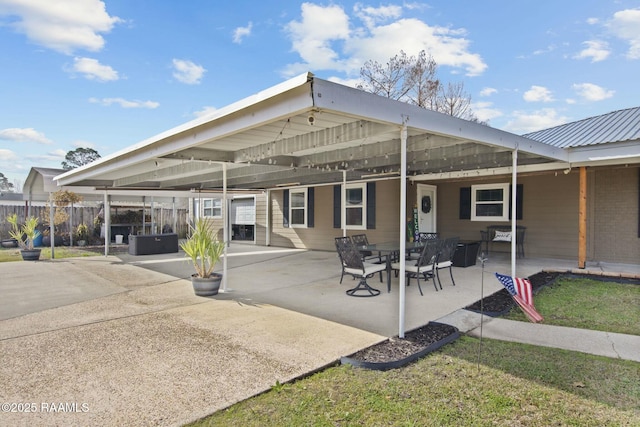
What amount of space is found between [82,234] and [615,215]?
18.2m

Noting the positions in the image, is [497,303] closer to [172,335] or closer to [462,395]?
[462,395]

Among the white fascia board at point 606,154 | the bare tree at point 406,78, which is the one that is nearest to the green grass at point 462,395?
the white fascia board at point 606,154

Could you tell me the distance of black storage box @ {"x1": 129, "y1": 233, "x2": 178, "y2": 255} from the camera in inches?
461

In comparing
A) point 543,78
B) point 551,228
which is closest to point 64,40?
point 551,228

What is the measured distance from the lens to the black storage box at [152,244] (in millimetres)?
11719

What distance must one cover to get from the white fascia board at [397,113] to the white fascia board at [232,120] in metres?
0.20

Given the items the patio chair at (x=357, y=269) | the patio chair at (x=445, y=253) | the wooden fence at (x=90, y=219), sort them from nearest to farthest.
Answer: the patio chair at (x=357, y=269) < the patio chair at (x=445, y=253) < the wooden fence at (x=90, y=219)

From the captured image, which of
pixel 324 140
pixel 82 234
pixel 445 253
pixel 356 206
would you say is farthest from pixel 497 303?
pixel 82 234

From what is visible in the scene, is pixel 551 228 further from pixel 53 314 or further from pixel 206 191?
pixel 206 191

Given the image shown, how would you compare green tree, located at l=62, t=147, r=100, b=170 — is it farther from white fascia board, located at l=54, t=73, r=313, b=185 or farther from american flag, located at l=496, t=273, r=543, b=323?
american flag, located at l=496, t=273, r=543, b=323

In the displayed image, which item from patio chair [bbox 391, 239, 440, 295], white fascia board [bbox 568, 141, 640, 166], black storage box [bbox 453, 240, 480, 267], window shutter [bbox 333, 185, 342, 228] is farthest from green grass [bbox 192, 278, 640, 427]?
window shutter [bbox 333, 185, 342, 228]

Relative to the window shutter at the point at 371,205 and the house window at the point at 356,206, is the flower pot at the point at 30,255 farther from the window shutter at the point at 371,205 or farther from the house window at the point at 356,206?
the window shutter at the point at 371,205

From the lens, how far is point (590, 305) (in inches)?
203

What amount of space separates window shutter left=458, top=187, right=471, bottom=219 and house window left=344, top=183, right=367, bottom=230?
276 centimetres
